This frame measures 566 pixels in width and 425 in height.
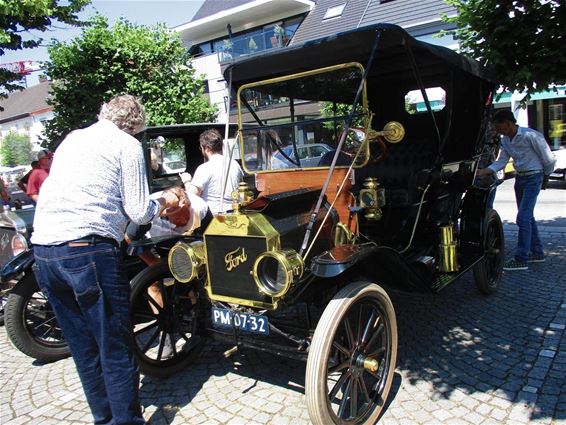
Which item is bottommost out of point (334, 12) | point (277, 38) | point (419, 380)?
point (419, 380)

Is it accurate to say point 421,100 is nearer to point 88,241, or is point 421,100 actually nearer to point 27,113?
point 88,241

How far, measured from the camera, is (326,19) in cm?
1909

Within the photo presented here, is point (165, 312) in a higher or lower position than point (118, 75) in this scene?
lower

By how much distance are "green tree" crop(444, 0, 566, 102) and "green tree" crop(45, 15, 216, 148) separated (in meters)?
6.32

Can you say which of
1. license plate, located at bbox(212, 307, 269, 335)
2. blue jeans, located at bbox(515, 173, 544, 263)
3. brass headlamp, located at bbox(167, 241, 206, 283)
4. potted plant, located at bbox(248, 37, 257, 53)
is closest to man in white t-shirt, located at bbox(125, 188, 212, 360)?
brass headlamp, located at bbox(167, 241, 206, 283)

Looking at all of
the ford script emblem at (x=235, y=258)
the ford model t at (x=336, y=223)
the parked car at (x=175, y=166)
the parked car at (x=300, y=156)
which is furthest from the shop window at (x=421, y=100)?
the parked car at (x=175, y=166)

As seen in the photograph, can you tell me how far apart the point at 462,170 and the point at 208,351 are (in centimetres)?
285

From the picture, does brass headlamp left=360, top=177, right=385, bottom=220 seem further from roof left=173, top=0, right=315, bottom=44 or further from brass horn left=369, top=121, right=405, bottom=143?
roof left=173, top=0, right=315, bottom=44

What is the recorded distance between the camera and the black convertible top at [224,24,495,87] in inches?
116

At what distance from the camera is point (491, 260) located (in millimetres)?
4566

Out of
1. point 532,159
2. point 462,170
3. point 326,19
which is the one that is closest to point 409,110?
point 462,170

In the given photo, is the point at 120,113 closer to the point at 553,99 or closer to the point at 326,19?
the point at 553,99

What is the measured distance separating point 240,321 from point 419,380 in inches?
50.5

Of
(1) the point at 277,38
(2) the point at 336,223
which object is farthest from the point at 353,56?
(1) the point at 277,38
